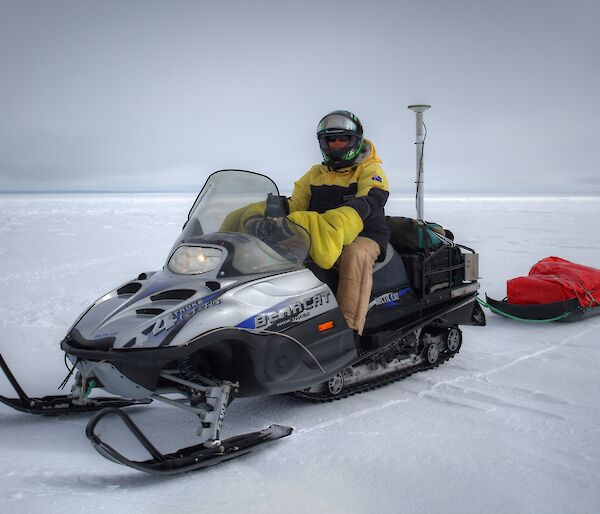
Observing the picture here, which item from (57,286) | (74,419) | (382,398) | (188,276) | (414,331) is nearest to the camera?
(188,276)

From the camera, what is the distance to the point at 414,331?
442 centimetres

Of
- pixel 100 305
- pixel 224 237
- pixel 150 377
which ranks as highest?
pixel 224 237

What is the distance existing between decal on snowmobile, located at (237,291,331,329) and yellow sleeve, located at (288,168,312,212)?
47.4 inches

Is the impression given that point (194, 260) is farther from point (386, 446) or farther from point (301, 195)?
point (301, 195)

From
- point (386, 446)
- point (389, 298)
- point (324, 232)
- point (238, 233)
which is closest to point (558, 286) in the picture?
point (389, 298)

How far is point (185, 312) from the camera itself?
292 cm

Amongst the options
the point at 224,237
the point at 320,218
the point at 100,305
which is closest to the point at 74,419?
the point at 100,305

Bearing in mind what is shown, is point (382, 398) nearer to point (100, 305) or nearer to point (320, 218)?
point (320, 218)

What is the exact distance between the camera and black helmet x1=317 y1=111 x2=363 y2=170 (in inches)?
162

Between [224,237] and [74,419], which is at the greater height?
[224,237]

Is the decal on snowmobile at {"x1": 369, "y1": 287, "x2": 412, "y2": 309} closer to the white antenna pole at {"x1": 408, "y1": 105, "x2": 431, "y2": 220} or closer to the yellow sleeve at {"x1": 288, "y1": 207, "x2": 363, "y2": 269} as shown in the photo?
the yellow sleeve at {"x1": 288, "y1": 207, "x2": 363, "y2": 269}

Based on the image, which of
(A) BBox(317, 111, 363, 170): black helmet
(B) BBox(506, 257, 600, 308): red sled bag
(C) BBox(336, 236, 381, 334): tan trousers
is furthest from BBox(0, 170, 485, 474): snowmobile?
(B) BBox(506, 257, 600, 308): red sled bag

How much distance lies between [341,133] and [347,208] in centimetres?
67

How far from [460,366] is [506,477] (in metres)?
1.85
